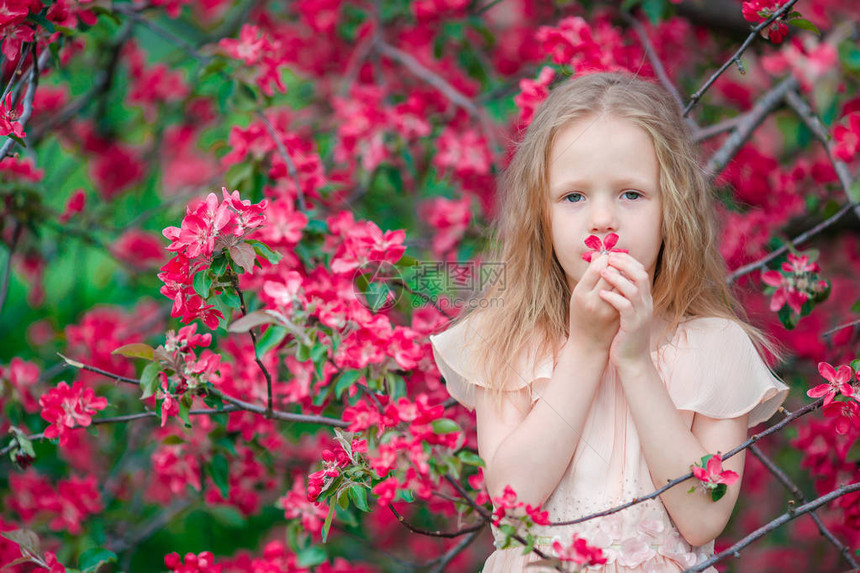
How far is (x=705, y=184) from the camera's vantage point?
156cm

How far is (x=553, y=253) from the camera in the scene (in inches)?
60.2

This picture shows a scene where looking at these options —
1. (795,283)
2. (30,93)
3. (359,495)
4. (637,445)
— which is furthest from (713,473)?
(30,93)

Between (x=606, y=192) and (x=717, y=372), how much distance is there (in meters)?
0.35

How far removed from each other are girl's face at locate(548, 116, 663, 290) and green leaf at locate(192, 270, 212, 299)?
592 millimetres

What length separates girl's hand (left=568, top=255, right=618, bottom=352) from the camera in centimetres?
128

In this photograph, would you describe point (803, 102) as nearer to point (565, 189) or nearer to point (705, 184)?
point (705, 184)

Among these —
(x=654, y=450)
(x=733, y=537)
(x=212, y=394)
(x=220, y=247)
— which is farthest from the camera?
(x=733, y=537)

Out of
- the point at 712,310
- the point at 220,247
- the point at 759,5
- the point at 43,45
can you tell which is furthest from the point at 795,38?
the point at 43,45

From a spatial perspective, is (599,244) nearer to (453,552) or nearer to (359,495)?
(359,495)

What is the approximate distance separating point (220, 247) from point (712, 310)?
0.88 m

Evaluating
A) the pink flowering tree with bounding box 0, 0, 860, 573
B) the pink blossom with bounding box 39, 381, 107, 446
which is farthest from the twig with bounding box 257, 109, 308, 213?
the pink blossom with bounding box 39, 381, 107, 446

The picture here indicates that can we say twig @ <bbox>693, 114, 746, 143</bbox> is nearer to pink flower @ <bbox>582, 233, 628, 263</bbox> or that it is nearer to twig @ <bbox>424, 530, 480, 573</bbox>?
pink flower @ <bbox>582, 233, 628, 263</bbox>

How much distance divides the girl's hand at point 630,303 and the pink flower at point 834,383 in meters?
0.33

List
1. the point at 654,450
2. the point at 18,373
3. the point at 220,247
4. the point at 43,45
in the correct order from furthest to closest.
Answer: the point at 18,373
the point at 43,45
the point at 220,247
the point at 654,450
